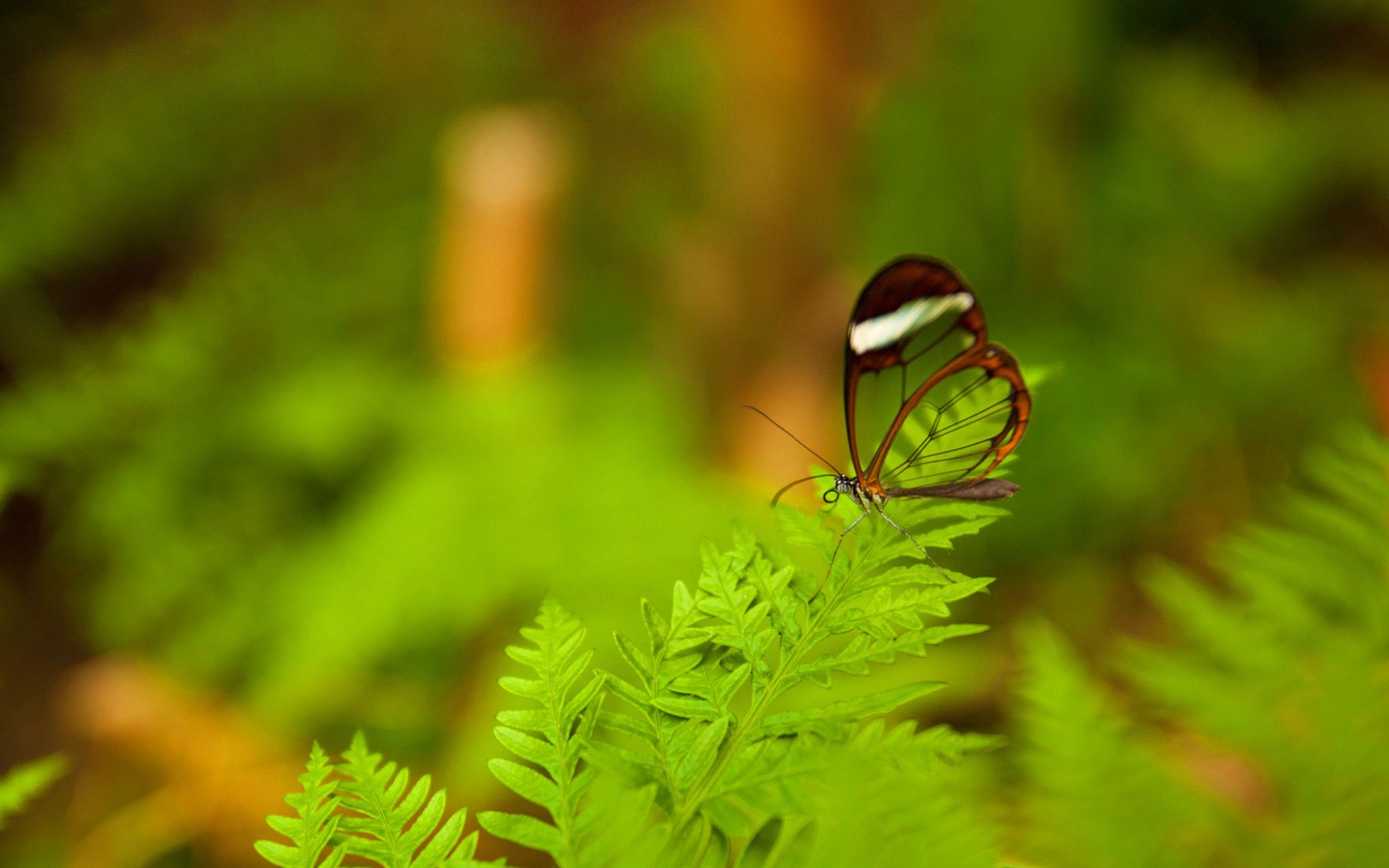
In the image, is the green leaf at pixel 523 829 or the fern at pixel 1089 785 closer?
the green leaf at pixel 523 829

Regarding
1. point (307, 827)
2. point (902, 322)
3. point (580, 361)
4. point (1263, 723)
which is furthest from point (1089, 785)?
point (580, 361)

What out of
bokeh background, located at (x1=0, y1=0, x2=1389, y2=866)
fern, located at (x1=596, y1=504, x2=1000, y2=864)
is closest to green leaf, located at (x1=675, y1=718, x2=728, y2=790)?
fern, located at (x1=596, y1=504, x2=1000, y2=864)

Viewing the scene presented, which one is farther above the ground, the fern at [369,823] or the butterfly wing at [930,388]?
the butterfly wing at [930,388]

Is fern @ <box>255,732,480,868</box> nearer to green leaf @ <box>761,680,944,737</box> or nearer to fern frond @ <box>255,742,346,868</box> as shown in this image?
fern frond @ <box>255,742,346,868</box>

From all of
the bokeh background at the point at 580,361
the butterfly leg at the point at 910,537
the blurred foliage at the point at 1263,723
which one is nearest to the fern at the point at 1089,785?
the blurred foliage at the point at 1263,723

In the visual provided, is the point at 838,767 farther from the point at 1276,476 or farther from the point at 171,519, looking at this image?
the point at 1276,476

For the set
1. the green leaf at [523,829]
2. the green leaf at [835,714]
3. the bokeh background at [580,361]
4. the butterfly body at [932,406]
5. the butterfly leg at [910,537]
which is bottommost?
the green leaf at [523,829]

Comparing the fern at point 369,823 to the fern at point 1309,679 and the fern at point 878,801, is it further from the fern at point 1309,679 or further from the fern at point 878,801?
the fern at point 1309,679

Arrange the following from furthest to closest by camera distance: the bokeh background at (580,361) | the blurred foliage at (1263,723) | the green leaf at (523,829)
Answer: the bokeh background at (580,361), the blurred foliage at (1263,723), the green leaf at (523,829)
